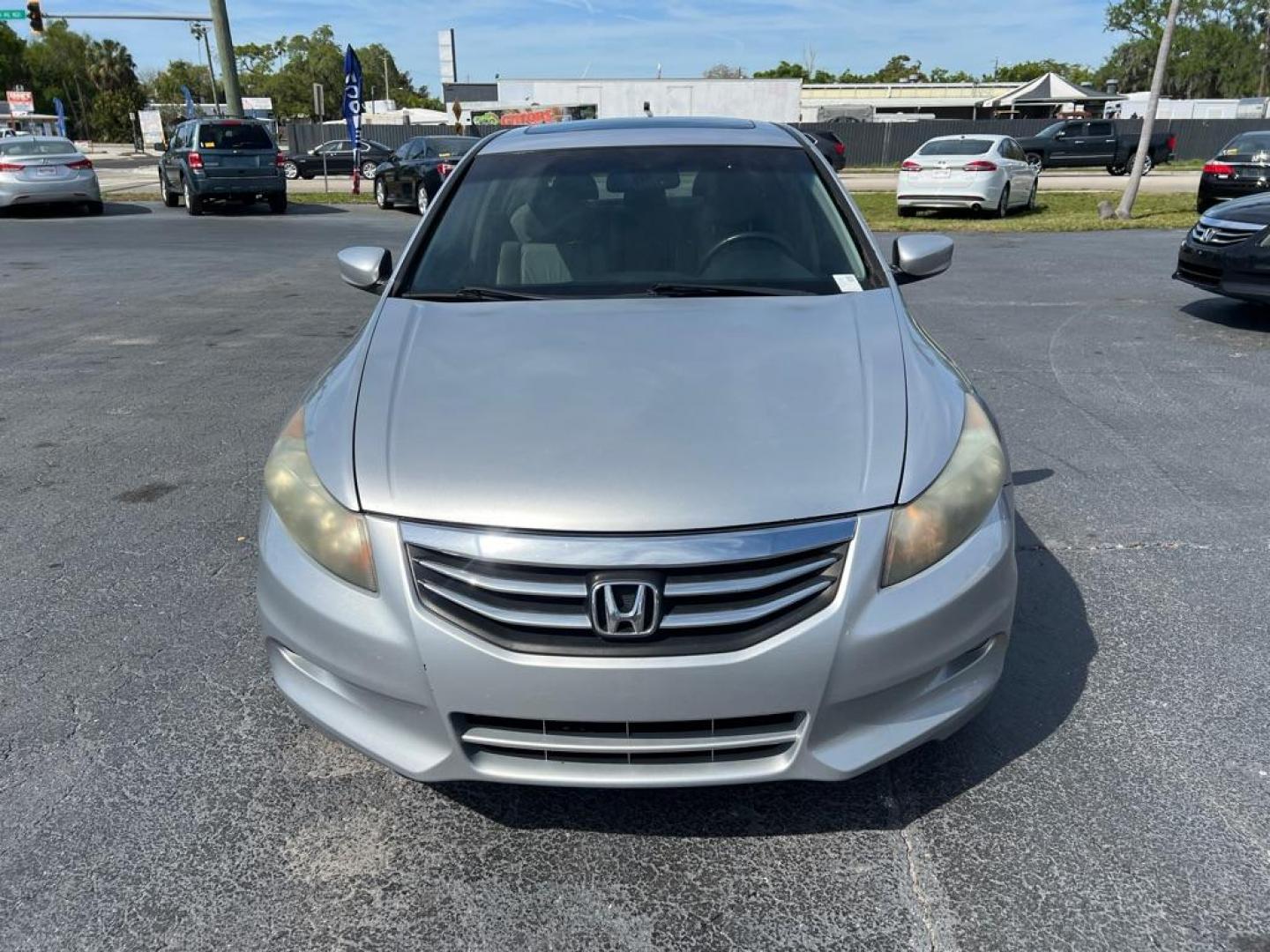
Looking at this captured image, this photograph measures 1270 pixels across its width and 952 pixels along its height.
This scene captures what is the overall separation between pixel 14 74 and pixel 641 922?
110 metres

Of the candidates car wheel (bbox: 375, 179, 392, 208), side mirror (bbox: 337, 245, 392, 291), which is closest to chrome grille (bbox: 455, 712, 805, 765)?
side mirror (bbox: 337, 245, 392, 291)

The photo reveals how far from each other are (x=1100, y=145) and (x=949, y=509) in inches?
1332

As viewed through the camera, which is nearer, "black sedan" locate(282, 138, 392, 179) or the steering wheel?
the steering wheel

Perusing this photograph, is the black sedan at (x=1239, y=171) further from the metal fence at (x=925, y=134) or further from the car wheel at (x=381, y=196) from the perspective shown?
the metal fence at (x=925, y=134)

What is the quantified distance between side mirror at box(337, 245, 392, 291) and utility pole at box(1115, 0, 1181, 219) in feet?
48.9

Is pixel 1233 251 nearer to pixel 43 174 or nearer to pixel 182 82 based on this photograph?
pixel 43 174

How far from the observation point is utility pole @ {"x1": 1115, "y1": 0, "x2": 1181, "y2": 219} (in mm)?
15414

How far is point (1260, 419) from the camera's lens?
18.4 feet

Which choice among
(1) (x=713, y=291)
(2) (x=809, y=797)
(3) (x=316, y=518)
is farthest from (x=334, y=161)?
(2) (x=809, y=797)

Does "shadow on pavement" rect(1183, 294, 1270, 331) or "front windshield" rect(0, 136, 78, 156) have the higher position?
"front windshield" rect(0, 136, 78, 156)

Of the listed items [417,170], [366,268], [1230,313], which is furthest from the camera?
[417,170]

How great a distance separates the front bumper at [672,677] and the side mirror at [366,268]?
5.54 ft

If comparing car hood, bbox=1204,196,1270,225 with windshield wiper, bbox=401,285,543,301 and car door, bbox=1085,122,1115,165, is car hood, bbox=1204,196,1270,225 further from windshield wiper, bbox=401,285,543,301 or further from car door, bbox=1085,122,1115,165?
car door, bbox=1085,122,1115,165

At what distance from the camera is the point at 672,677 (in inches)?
79.1
